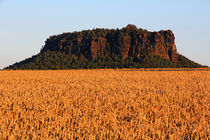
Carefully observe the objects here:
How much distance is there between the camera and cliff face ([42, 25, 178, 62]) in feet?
332

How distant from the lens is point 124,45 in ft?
340

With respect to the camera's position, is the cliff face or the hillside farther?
the cliff face

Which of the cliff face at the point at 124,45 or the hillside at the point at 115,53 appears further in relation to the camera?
the cliff face at the point at 124,45

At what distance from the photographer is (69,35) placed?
119 meters

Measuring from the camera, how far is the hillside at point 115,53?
92.6 m

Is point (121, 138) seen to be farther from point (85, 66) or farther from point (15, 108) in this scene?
point (85, 66)

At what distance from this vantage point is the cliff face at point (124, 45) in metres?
101

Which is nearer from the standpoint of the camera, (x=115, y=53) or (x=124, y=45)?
(x=115, y=53)

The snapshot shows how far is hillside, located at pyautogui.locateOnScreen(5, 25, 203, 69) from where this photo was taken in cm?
9264

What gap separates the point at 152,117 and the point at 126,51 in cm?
9592

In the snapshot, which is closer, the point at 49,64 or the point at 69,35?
the point at 49,64

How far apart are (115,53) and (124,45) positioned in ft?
17.5

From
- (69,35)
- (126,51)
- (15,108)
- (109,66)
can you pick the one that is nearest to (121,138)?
(15,108)

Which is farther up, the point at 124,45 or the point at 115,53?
the point at 124,45
